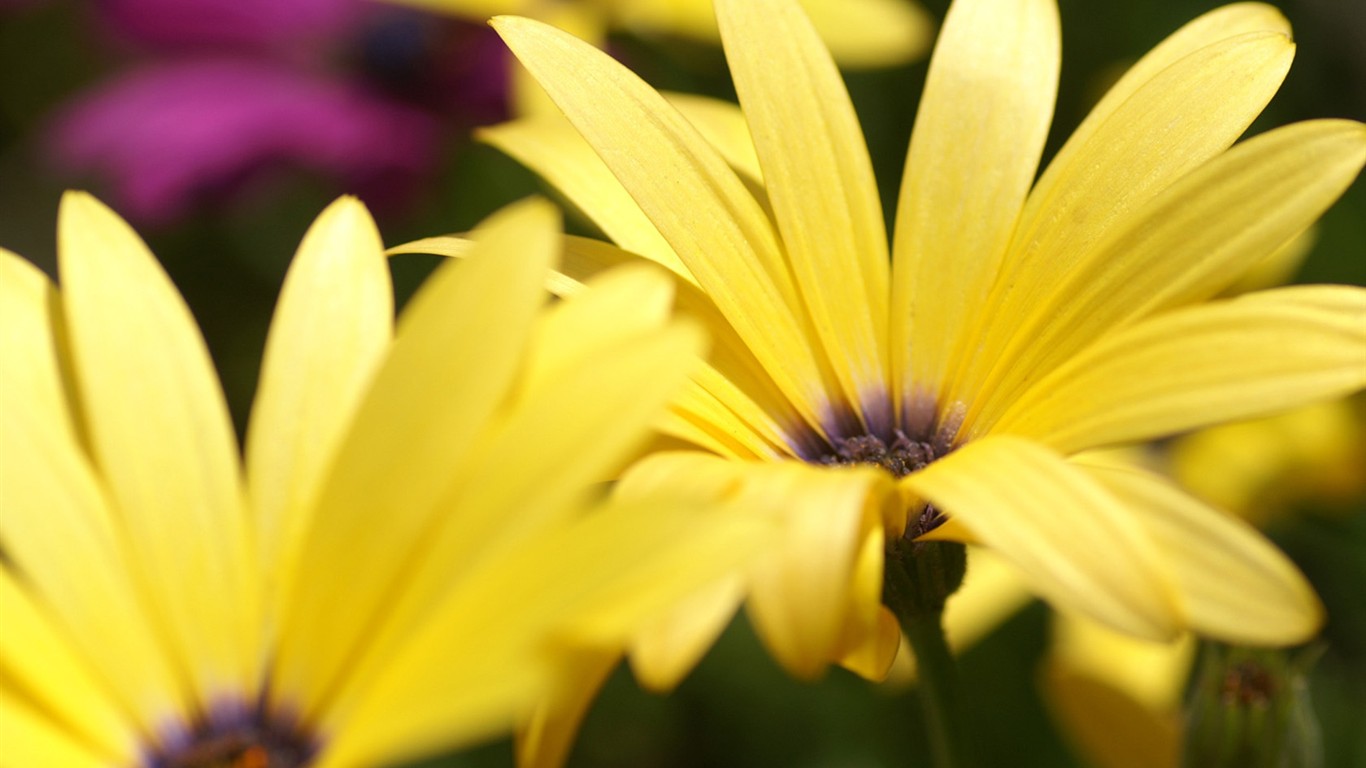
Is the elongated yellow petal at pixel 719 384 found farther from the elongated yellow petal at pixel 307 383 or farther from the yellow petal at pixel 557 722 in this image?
the yellow petal at pixel 557 722

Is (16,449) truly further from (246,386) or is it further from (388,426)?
(246,386)

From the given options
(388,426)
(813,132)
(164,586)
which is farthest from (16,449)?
(813,132)

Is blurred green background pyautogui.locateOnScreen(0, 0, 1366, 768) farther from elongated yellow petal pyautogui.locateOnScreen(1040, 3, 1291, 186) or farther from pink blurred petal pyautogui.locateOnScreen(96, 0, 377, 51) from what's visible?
elongated yellow petal pyautogui.locateOnScreen(1040, 3, 1291, 186)

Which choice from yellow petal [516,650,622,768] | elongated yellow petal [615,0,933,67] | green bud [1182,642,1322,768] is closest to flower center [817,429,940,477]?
green bud [1182,642,1322,768]

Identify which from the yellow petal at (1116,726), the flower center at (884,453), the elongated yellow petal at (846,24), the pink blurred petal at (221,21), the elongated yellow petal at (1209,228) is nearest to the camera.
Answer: the elongated yellow petal at (1209,228)

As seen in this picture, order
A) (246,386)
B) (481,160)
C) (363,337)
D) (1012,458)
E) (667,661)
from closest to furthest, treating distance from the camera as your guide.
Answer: (667,661) < (1012,458) < (363,337) < (481,160) < (246,386)

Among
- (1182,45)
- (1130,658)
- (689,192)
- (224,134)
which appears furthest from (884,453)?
(224,134)

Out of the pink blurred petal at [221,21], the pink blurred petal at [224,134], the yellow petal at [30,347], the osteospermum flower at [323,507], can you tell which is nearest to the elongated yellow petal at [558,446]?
the osteospermum flower at [323,507]
